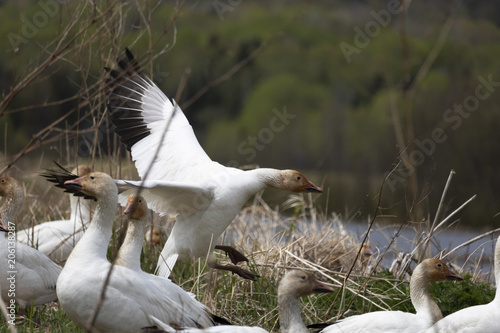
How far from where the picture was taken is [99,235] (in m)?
4.01

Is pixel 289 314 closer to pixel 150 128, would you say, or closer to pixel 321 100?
pixel 150 128

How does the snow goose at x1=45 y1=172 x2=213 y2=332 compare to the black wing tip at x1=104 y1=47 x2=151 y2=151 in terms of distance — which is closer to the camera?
the snow goose at x1=45 y1=172 x2=213 y2=332

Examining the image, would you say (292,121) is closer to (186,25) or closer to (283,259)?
(186,25)

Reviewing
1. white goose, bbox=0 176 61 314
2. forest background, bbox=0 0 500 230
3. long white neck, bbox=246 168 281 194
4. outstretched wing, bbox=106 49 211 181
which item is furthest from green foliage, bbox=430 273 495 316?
forest background, bbox=0 0 500 230

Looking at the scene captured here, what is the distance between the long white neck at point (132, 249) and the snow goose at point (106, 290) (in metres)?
0.16

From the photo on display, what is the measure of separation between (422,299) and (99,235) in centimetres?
195

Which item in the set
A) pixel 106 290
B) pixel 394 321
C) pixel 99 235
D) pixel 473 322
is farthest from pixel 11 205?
pixel 473 322

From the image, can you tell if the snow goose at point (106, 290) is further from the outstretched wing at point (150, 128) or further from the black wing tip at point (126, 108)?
the black wing tip at point (126, 108)

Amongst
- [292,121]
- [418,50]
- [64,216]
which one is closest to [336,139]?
[292,121]

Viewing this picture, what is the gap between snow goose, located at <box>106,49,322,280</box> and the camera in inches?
211

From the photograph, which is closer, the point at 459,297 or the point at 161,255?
the point at 459,297

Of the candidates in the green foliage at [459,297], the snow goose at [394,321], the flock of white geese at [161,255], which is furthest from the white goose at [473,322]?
the green foliage at [459,297]

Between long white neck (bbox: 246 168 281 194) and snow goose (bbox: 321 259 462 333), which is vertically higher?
long white neck (bbox: 246 168 281 194)

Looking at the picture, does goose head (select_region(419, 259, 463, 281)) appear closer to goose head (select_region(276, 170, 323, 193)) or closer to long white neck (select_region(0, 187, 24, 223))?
goose head (select_region(276, 170, 323, 193))
